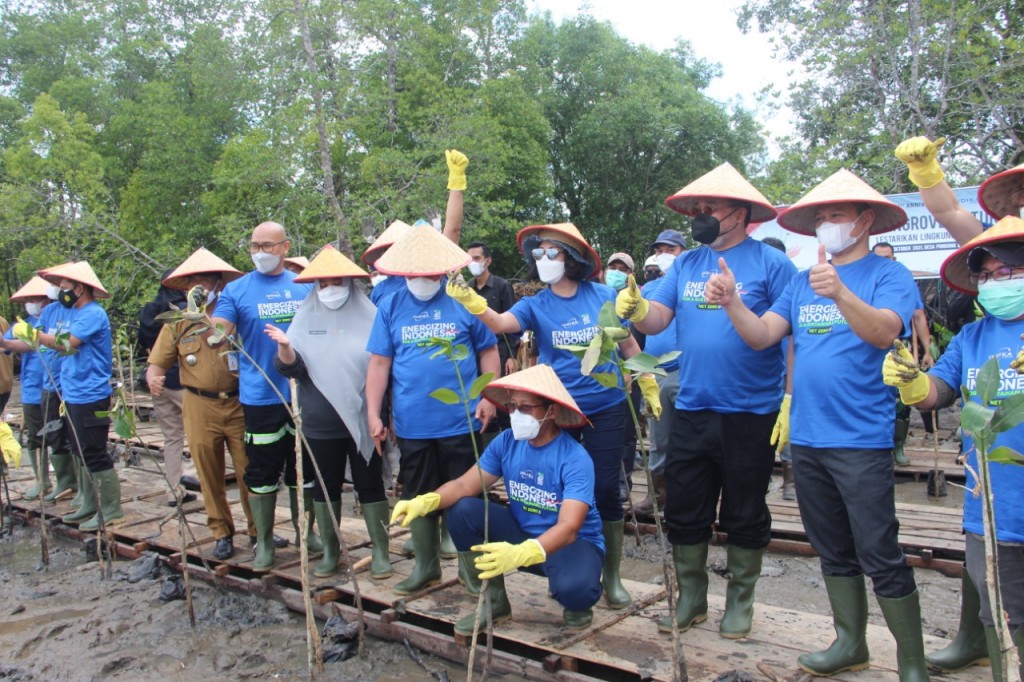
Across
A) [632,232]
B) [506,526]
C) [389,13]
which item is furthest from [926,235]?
[632,232]

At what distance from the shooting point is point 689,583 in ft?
12.1

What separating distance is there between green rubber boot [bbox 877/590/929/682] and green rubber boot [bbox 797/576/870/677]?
20cm

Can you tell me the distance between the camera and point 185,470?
28.0 feet

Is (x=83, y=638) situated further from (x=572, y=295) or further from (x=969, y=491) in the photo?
(x=969, y=491)

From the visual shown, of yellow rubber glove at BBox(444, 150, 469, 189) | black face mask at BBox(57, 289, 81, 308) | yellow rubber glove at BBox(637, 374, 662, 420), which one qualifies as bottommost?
yellow rubber glove at BBox(637, 374, 662, 420)

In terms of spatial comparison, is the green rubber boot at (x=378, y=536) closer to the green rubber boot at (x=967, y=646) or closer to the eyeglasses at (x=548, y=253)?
the eyeglasses at (x=548, y=253)

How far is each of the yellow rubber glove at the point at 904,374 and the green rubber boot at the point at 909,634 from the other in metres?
0.80

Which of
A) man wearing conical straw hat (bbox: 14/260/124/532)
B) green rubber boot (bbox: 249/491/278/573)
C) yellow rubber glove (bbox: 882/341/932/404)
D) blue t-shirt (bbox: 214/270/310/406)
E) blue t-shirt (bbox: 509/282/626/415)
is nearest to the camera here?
yellow rubber glove (bbox: 882/341/932/404)

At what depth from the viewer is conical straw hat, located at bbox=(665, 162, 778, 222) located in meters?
3.52

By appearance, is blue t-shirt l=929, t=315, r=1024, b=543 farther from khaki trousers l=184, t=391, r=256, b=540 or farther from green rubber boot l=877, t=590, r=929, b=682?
khaki trousers l=184, t=391, r=256, b=540

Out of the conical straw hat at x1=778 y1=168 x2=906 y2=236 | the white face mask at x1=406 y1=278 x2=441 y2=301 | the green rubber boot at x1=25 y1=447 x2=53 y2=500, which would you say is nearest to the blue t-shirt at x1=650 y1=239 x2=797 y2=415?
the conical straw hat at x1=778 y1=168 x2=906 y2=236

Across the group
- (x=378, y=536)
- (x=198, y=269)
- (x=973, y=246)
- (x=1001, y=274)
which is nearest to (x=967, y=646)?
(x=1001, y=274)

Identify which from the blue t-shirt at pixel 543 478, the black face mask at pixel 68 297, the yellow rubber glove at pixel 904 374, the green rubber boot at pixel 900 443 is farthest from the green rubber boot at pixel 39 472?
the green rubber boot at pixel 900 443

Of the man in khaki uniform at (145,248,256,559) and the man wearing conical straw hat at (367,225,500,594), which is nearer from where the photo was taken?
the man wearing conical straw hat at (367,225,500,594)
